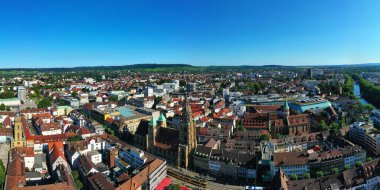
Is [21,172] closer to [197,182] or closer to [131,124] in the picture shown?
[197,182]

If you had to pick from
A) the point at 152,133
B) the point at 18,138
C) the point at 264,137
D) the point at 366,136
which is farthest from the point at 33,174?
the point at 366,136

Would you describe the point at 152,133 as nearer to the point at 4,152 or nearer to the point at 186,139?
the point at 186,139

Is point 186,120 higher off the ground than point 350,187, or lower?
higher

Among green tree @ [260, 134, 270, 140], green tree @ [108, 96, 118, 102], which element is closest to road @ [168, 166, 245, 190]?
green tree @ [260, 134, 270, 140]

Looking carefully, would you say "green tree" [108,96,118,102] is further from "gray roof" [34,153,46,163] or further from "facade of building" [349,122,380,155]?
"facade of building" [349,122,380,155]

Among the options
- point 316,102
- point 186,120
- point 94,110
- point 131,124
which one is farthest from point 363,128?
point 94,110

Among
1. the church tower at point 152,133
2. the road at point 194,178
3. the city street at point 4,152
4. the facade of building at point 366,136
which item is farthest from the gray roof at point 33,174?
the facade of building at point 366,136

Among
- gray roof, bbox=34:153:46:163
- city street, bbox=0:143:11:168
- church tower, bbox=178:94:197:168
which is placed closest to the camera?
church tower, bbox=178:94:197:168

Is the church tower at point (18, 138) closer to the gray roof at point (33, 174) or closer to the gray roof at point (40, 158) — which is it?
the gray roof at point (40, 158)
